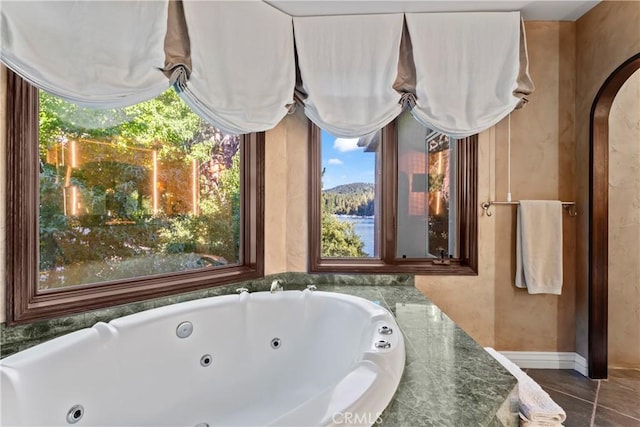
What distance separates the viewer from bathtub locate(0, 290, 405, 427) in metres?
0.90

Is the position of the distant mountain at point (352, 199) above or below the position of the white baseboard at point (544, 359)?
above

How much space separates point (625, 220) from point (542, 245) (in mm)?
570

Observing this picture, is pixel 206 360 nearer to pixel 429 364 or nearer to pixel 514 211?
pixel 429 364

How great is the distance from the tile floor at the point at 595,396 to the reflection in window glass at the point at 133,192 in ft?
7.00

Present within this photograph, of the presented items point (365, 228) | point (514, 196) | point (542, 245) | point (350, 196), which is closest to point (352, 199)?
point (350, 196)

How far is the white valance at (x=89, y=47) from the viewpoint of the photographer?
1.07 meters

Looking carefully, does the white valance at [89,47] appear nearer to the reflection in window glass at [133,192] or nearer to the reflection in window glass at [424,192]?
the reflection in window glass at [133,192]

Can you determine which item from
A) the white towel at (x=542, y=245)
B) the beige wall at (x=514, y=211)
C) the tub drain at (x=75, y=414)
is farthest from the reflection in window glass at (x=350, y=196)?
the tub drain at (x=75, y=414)

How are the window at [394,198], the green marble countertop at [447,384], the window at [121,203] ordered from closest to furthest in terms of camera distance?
the green marble countertop at [447,384] < the window at [121,203] < the window at [394,198]

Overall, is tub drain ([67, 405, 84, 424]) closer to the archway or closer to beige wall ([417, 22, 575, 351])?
beige wall ([417, 22, 575, 351])

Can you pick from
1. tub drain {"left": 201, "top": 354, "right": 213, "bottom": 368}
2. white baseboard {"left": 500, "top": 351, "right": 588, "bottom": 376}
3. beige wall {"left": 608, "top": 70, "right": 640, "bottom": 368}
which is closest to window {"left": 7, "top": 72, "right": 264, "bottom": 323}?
tub drain {"left": 201, "top": 354, "right": 213, "bottom": 368}

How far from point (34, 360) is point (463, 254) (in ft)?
7.75

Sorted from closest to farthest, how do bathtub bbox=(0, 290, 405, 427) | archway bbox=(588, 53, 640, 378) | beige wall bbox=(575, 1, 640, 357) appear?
bathtub bbox=(0, 290, 405, 427), beige wall bbox=(575, 1, 640, 357), archway bbox=(588, 53, 640, 378)

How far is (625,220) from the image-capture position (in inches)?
75.9
